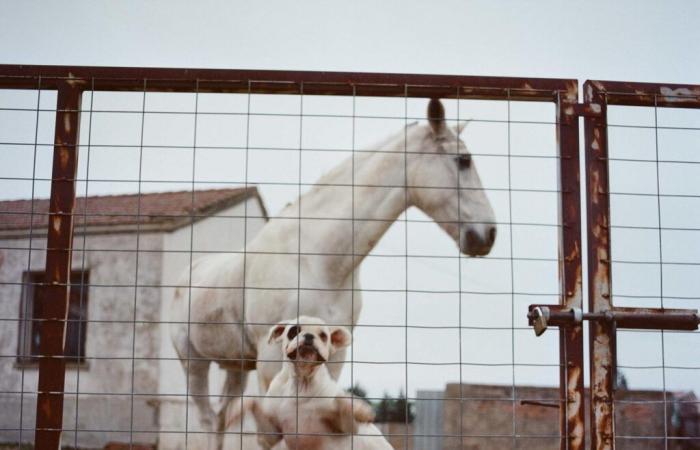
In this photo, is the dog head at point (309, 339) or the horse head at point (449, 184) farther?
the horse head at point (449, 184)

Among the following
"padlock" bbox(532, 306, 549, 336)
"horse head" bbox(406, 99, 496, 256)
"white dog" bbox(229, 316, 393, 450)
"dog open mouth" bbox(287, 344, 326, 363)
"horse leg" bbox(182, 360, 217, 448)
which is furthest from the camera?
"horse leg" bbox(182, 360, 217, 448)

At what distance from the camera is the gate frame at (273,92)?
2305 millimetres

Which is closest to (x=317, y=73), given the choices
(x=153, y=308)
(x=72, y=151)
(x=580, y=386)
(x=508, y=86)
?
(x=508, y=86)

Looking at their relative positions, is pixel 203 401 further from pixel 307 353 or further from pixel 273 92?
pixel 273 92

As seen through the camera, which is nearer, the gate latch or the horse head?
the gate latch

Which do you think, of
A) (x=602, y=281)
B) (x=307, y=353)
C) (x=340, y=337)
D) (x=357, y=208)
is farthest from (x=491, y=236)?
(x=602, y=281)

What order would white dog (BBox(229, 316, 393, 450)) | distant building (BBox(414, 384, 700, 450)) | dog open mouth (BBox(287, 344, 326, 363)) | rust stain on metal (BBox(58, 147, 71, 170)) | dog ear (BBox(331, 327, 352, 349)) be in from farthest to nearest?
distant building (BBox(414, 384, 700, 450)) → dog ear (BBox(331, 327, 352, 349)) → dog open mouth (BBox(287, 344, 326, 363)) → white dog (BBox(229, 316, 393, 450)) → rust stain on metal (BBox(58, 147, 71, 170))

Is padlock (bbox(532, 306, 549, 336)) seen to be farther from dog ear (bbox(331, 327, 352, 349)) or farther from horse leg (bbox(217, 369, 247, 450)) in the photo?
horse leg (bbox(217, 369, 247, 450))

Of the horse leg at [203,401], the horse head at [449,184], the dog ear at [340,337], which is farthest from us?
the horse leg at [203,401]

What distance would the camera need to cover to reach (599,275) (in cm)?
234

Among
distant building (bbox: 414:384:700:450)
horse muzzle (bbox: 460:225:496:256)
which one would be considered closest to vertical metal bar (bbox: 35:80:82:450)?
horse muzzle (bbox: 460:225:496:256)

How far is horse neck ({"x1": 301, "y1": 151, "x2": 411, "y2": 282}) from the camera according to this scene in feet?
15.3

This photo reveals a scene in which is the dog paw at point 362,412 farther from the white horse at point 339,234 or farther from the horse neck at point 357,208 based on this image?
the horse neck at point 357,208

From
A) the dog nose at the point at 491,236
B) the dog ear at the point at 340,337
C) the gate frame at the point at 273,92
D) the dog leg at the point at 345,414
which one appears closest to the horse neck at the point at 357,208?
the dog nose at the point at 491,236
